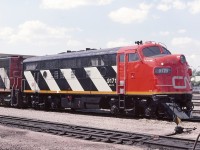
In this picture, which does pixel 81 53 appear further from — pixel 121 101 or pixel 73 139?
pixel 73 139

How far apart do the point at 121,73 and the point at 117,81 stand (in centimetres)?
48

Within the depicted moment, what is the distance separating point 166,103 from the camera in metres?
15.3

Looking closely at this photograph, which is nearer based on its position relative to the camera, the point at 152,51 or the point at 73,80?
the point at 152,51

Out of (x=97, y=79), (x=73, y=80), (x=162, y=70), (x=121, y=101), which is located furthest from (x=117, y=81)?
(x=73, y=80)

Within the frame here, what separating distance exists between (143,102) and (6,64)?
14202 mm

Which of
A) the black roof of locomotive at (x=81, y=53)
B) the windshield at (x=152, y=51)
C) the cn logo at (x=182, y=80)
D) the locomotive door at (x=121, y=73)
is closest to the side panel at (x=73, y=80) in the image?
the locomotive door at (x=121, y=73)

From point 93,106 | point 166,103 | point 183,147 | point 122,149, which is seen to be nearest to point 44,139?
point 122,149

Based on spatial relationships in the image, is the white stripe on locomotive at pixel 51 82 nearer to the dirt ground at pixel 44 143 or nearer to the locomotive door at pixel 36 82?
the locomotive door at pixel 36 82

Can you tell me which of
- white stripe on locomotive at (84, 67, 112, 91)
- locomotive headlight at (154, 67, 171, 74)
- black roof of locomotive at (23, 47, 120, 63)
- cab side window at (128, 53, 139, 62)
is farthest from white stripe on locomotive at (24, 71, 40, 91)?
locomotive headlight at (154, 67, 171, 74)

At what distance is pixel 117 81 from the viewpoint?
17438mm

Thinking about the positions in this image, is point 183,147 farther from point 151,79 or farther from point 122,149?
point 151,79

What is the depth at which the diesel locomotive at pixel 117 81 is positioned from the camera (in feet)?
51.6

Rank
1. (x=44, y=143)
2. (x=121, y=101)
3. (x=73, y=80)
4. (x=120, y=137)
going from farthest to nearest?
(x=73, y=80), (x=121, y=101), (x=120, y=137), (x=44, y=143)

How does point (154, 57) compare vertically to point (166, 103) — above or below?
above
